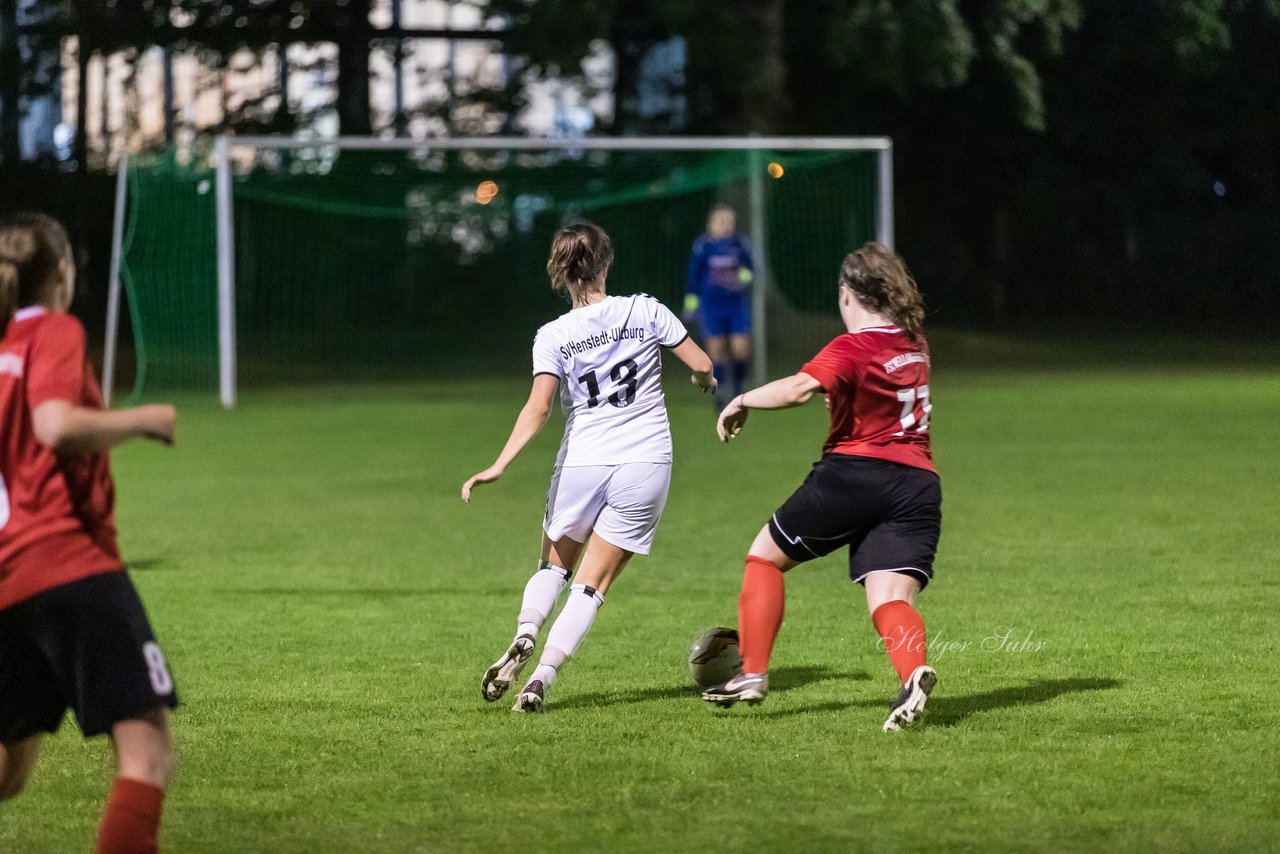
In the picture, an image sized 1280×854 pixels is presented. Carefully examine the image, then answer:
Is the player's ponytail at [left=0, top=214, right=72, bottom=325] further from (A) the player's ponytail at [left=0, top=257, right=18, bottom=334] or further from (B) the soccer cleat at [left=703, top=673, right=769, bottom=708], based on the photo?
(B) the soccer cleat at [left=703, top=673, right=769, bottom=708]

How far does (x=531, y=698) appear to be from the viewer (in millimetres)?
5707

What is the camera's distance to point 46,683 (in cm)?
364

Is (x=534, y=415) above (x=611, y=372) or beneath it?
beneath

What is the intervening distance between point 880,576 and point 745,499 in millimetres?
6340

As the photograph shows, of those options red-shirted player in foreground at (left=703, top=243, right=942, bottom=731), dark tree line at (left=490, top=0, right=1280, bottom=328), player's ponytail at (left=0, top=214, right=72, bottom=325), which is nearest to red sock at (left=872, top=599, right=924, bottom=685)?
red-shirted player in foreground at (left=703, top=243, right=942, bottom=731)

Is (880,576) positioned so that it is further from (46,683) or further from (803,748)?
(46,683)

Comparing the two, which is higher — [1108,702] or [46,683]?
[46,683]

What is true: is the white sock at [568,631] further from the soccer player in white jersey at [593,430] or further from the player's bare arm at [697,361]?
the player's bare arm at [697,361]

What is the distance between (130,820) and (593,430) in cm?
267

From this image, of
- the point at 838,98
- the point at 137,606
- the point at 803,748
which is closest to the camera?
the point at 137,606

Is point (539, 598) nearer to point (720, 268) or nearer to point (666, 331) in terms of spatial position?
point (666, 331)

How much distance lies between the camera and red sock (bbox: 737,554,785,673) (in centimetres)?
559

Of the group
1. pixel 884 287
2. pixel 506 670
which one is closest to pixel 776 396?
pixel 884 287

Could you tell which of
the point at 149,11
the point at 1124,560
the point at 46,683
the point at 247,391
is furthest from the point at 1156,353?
the point at 46,683
